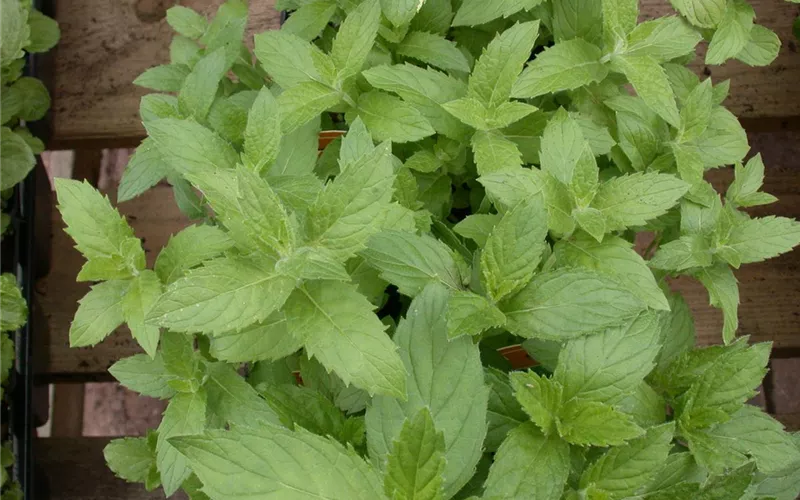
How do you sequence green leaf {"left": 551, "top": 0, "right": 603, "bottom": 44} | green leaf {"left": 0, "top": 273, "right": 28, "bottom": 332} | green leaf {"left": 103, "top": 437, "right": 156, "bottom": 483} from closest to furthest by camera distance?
green leaf {"left": 551, "top": 0, "right": 603, "bottom": 44}
green leaf {"left": 103, "top": 437, "right": 156, "bottom": 483}
green leaf {"left": 0, "top": 273, "right": 28, "bottom": 332}

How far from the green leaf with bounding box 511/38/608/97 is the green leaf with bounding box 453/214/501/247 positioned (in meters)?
0.13

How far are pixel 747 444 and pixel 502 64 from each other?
45cm

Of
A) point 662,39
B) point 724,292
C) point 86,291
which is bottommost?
point 86,291

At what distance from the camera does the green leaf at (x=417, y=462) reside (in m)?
0.49

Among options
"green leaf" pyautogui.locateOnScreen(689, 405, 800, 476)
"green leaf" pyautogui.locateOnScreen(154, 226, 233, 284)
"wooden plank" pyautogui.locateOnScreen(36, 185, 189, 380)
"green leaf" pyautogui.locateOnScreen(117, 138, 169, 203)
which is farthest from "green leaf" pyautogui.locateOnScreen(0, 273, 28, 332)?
"green leaf" pyautogui.locateOnScreen(689, 405, 800, 476)

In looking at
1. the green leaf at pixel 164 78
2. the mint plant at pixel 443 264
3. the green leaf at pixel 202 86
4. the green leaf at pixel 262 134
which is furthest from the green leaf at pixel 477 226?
the green leaf at pixel 164 78

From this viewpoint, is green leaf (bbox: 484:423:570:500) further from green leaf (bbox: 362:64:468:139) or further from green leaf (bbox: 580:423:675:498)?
green leaf (bbox: 362:64:468:139)

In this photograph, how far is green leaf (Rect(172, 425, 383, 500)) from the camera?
1.74ft

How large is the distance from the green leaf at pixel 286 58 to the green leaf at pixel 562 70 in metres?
0.22

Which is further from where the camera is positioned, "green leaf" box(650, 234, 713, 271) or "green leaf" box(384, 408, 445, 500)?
"green leaf" box(650, 234, 713, 271)

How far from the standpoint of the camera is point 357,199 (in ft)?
1.94

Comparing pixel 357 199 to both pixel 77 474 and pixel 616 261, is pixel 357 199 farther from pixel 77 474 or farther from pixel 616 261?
pixel 77 474

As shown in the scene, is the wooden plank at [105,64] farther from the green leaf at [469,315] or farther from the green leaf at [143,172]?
the green leaf at [469,315]

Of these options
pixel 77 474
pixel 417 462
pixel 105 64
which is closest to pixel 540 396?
pixel 417 462
